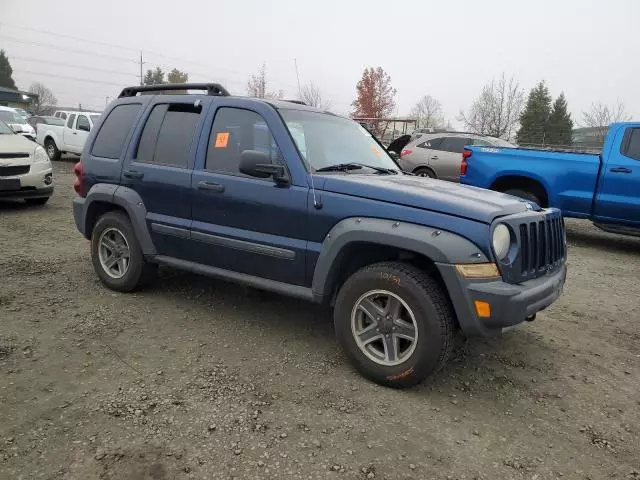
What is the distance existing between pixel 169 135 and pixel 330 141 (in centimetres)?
144

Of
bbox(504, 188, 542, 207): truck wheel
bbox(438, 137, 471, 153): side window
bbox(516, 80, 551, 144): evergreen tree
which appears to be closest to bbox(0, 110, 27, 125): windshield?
bbox(438, 137, 471, 153): side window

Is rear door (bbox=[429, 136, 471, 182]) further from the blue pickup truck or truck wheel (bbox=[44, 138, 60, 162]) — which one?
truck wheel (bbox=[44, 138, 60, 162])

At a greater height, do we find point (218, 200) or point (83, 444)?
point (218, 200)

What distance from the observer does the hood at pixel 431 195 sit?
123 inches

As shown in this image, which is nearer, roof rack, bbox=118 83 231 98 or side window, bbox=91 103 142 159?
roof rack, bbox=118 83 231 98

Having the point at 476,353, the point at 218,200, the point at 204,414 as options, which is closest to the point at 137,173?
the point at 218,200

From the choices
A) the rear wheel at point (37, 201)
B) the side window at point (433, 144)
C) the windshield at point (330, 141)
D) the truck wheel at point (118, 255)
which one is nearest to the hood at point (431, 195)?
the windshield at point (330, 141)

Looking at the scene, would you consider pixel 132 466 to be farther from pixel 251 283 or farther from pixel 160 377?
pixel 251 283

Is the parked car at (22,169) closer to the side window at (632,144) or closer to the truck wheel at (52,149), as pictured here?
the side window at (632,144)

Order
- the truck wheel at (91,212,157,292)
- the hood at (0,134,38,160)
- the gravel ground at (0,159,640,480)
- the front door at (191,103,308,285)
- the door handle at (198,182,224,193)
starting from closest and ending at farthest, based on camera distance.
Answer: the gravel ground at (0,159,640,480) < the front door at (191,103,308,285) < the door handle at (198,182,224,193) < the truck wheel at (91,212,157,292) < the hood at (0,134,38,160)

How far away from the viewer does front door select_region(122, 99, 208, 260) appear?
423 cm

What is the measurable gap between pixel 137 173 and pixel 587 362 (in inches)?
157

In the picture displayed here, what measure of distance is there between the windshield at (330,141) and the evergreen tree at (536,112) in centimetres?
4301

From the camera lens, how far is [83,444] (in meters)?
2.58
